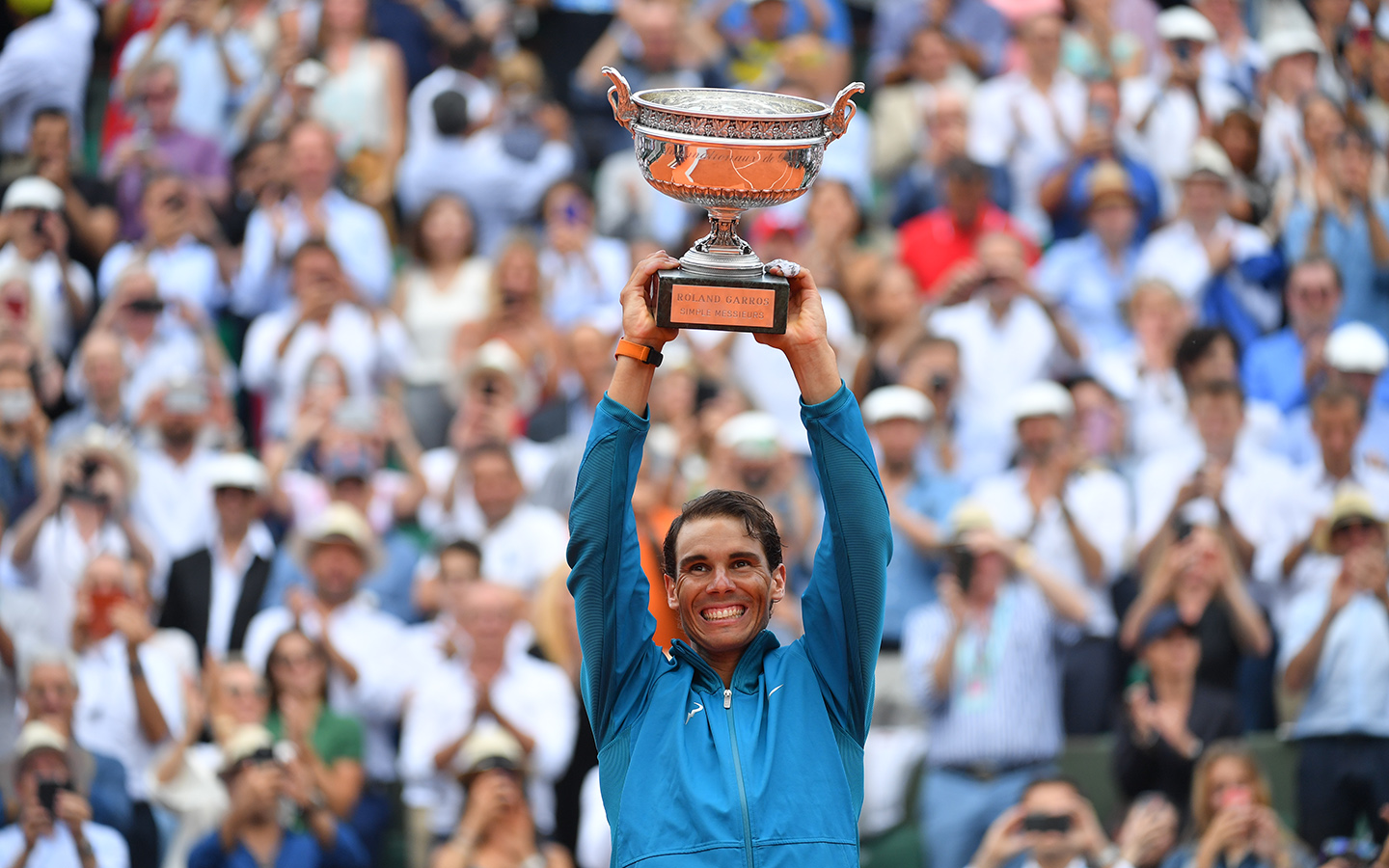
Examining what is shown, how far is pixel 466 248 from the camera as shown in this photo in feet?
31.2

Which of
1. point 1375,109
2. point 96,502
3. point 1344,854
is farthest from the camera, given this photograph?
point 1375,109

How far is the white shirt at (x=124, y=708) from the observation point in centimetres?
719

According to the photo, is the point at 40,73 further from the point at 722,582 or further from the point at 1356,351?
the point at 722,582

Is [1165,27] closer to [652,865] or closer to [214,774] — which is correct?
[214,774]

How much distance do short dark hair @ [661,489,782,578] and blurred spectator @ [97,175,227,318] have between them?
6.49 metres

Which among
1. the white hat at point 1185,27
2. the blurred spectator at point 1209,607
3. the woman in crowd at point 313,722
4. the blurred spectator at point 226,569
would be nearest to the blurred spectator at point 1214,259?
the white hat at point 1185,27

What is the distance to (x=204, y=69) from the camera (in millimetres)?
10375

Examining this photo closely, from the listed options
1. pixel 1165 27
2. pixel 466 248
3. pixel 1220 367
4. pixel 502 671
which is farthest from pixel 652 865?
pixel 1165 27

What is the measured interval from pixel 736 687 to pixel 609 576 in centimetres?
30

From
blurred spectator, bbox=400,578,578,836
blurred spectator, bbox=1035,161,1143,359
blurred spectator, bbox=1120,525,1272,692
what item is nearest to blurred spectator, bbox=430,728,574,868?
blurred spectator, bbox=400,578,578,836

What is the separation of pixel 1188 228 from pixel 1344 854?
3794mm

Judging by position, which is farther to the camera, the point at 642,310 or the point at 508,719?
the point at 508,719

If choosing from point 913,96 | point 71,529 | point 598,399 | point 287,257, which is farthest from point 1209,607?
point 287,257

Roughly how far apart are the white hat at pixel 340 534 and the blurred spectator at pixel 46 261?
222 centimetres
